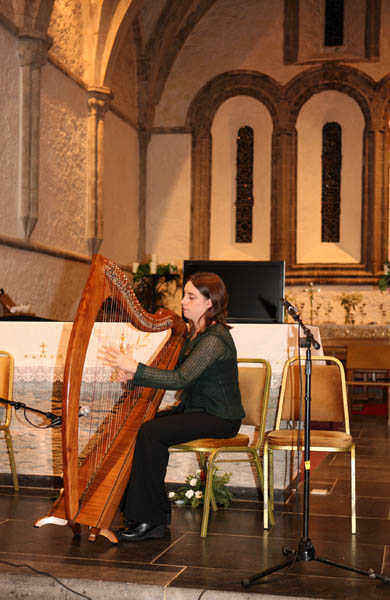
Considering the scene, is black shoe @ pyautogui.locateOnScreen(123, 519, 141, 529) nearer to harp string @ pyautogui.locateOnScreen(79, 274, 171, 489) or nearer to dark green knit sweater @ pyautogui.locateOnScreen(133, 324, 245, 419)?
harp string @ pyautogui.locateOnScreen(79, 274, 171, 489)

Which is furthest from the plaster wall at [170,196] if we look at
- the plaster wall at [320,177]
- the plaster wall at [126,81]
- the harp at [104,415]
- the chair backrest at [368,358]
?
the harp at [104,415]

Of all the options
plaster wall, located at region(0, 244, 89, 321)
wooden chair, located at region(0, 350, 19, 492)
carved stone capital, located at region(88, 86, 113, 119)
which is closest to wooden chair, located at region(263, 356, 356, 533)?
wooden chair, located at region(0, 350, 19, 492)

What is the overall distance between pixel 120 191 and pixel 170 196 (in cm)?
139

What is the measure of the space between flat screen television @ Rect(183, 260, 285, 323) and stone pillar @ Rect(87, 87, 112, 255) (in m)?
5.39

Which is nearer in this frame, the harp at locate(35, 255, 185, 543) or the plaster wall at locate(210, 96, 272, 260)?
the harp at locate(35, 255, 185, 543)

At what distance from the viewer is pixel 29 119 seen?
895cm

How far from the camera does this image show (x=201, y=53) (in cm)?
1378

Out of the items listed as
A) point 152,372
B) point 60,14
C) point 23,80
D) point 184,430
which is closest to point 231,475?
point 184,430

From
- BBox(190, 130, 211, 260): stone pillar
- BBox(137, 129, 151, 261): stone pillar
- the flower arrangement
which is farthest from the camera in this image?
BBox(190, 130, 211, 260): stone pillar

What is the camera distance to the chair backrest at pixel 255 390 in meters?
4.50

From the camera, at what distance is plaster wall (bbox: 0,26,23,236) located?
8555mm

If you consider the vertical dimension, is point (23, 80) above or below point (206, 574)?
above

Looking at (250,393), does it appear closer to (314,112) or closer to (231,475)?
(231,475)

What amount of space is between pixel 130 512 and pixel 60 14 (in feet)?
25.3
